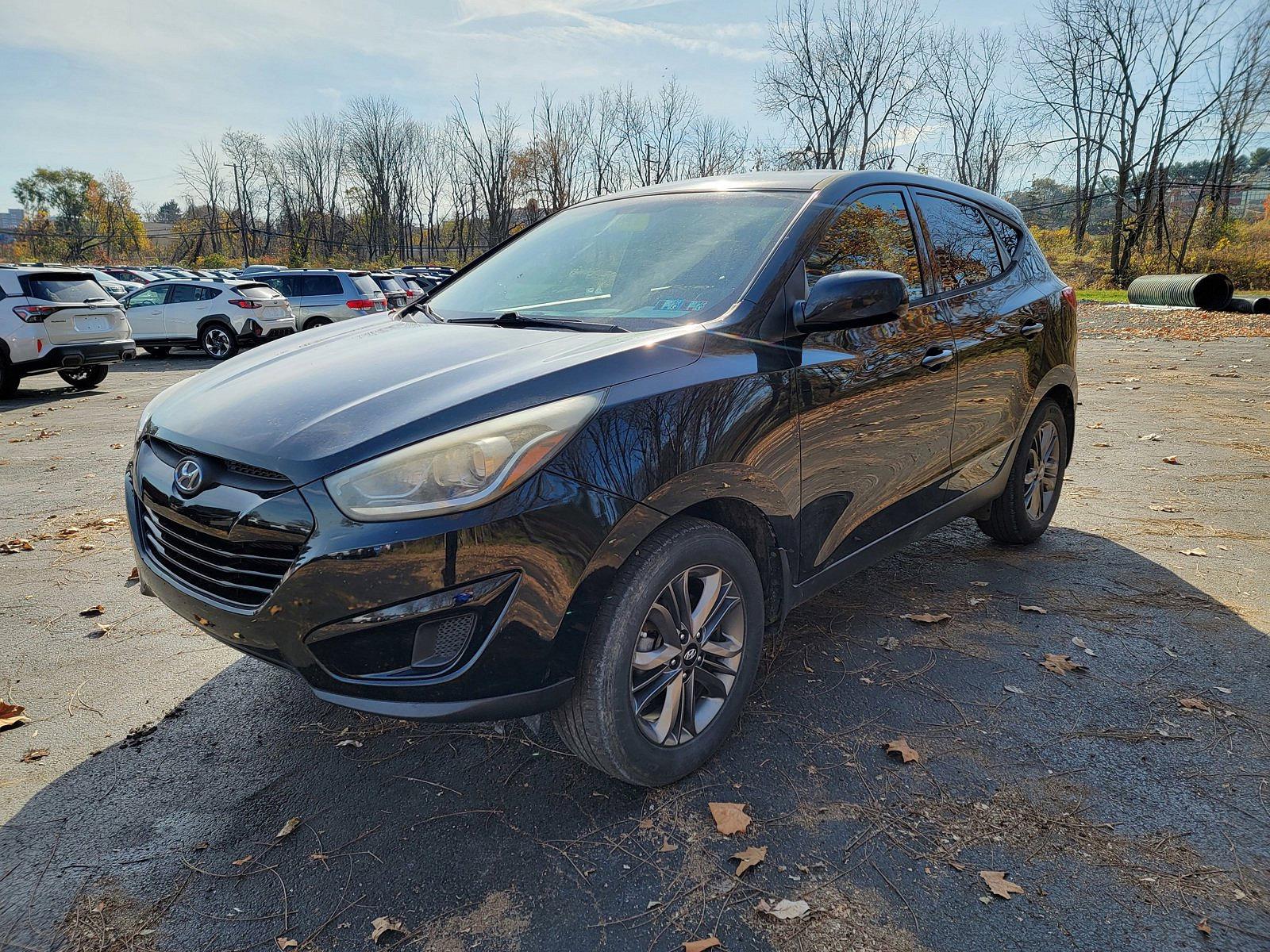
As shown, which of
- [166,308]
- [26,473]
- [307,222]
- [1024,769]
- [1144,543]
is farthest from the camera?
[307,222]

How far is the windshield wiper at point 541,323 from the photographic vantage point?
8.87 ft

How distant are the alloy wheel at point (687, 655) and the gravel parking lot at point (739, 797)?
0.22 meters

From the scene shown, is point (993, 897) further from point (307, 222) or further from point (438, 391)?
point (307, 222)

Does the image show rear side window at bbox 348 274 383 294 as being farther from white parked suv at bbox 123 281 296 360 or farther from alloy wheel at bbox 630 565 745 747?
alloy wheel at bbox 630 565 745 747

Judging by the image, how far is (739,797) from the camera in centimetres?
249

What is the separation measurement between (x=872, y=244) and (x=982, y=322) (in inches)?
31.9

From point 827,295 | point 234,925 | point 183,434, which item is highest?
point 827,295

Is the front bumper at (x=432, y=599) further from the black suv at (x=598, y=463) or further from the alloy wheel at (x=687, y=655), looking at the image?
the alloy wheel at (x=687, y=655)

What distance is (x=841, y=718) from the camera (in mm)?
2898

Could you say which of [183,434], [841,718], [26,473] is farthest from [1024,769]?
[26,473]

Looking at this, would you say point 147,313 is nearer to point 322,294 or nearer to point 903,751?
point 322,294

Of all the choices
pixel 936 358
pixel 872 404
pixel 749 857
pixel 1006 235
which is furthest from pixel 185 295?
pixel 749 857

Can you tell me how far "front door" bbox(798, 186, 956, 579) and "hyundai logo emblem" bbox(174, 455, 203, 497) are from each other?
180 centimetres

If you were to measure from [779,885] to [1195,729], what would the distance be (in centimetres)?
170
